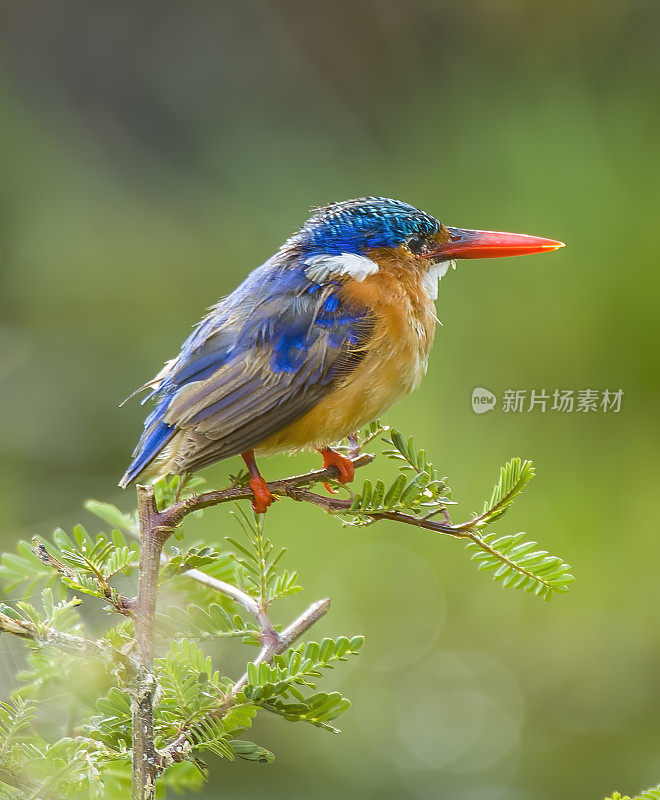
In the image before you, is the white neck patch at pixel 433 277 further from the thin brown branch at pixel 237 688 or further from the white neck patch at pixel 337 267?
the thin brown branch at pixel 237 688

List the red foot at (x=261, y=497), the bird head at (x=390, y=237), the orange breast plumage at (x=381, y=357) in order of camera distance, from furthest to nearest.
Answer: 1. the bird head at (x=390, y=237)
2. the orange breast plumage at (x=381, y=357)
3. the red foot at (x=261, y=497)

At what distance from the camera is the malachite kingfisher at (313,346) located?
4.06 feet

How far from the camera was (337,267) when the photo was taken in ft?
4.71

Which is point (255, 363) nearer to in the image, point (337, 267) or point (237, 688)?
point (337, 267)

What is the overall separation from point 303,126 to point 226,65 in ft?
1.62

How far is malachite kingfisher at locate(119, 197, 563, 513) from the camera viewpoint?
4.06 feet

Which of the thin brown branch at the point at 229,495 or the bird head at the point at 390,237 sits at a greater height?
the bird head at the point at 390,237

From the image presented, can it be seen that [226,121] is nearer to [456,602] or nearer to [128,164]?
[128,164]

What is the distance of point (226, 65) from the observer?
3242 millimetres

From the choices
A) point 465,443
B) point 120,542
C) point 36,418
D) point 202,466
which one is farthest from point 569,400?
point 36,418

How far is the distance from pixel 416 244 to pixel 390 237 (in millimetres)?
55

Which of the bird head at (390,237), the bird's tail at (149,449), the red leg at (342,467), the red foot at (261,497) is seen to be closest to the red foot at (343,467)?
the red leg at (342,467)

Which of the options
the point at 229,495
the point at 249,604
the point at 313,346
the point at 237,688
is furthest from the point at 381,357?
the point at 237,688

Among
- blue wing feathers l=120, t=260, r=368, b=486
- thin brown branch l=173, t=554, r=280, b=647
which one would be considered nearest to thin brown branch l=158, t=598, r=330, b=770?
thin brown branch l=173, t=554, r=280, b=647
